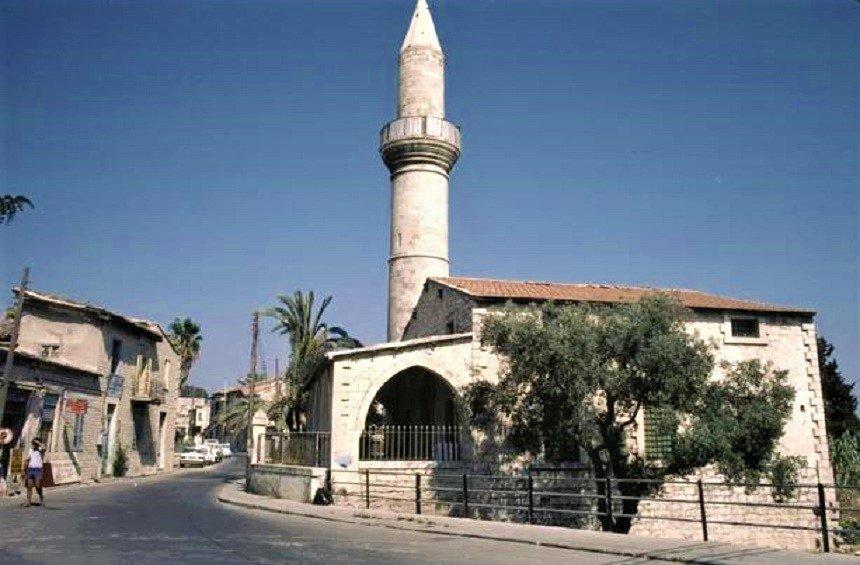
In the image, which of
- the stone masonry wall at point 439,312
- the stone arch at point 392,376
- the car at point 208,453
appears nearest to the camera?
the stone arch at point 392,376

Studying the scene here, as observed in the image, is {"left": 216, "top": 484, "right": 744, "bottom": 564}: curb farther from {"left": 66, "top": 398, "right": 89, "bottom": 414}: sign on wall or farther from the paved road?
{"left": 66, "top": 398, "right": 89, "bottom": 414}: sign on wall

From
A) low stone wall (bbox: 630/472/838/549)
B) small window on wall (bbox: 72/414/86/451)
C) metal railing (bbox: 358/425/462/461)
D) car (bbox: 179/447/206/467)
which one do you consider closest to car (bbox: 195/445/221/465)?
car (bbox: 179/447/206/467)

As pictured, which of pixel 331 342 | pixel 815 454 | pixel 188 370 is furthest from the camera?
pixel 188 370

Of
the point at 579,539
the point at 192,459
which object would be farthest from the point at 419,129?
the point at 192,459

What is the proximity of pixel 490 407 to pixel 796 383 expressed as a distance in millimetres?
10334

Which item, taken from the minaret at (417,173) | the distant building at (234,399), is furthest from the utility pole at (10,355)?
the distant building at (234,399)

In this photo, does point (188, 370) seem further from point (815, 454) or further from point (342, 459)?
point (815, 454)

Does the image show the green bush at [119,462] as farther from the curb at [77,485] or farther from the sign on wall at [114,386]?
the sign on wall at [114,386]

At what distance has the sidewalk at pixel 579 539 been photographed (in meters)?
9.48

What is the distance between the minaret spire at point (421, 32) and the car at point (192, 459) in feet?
97.0

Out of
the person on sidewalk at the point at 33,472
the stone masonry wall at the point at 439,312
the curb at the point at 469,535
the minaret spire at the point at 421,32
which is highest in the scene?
the minaret spire at the point at 421,32

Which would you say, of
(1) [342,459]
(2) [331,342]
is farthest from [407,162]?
(1) [342,459]

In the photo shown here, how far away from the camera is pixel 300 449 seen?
66.2ft

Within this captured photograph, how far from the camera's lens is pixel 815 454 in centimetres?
2216
